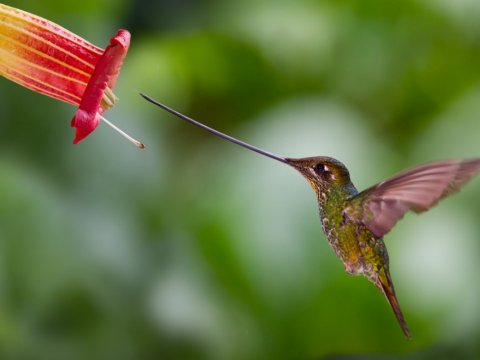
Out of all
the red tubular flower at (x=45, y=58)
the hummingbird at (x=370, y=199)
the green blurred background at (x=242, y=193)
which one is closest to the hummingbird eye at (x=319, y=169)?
the hummingbird at (x=370, y=199)

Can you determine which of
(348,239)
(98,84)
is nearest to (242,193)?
(348,239)

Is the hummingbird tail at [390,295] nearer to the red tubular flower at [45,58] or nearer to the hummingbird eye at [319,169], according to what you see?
the hummingbird eye at [319,169]

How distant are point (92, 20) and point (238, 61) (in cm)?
65

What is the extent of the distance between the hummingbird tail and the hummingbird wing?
0.11 meters

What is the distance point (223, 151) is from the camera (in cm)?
309

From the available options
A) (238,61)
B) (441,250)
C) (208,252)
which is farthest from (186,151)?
(441,250)

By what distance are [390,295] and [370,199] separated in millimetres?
144

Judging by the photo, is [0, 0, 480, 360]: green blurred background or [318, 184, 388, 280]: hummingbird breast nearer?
[318, 184, 388, 280]: hummingbird breast

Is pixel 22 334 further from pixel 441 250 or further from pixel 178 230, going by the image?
pixel 441 250

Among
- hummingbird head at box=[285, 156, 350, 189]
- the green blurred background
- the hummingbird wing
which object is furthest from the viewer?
the green blurred background

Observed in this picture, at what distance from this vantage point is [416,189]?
3.50 ft

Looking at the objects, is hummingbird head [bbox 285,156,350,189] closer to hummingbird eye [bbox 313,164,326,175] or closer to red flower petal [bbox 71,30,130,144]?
hummingbird eye [bbox 313,164,326,175]

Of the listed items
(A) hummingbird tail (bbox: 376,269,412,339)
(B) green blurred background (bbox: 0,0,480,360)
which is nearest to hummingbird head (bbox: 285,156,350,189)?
(A) hummingbird tail (bbox: 376,269,412,339)

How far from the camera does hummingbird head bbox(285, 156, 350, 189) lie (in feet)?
3.77
